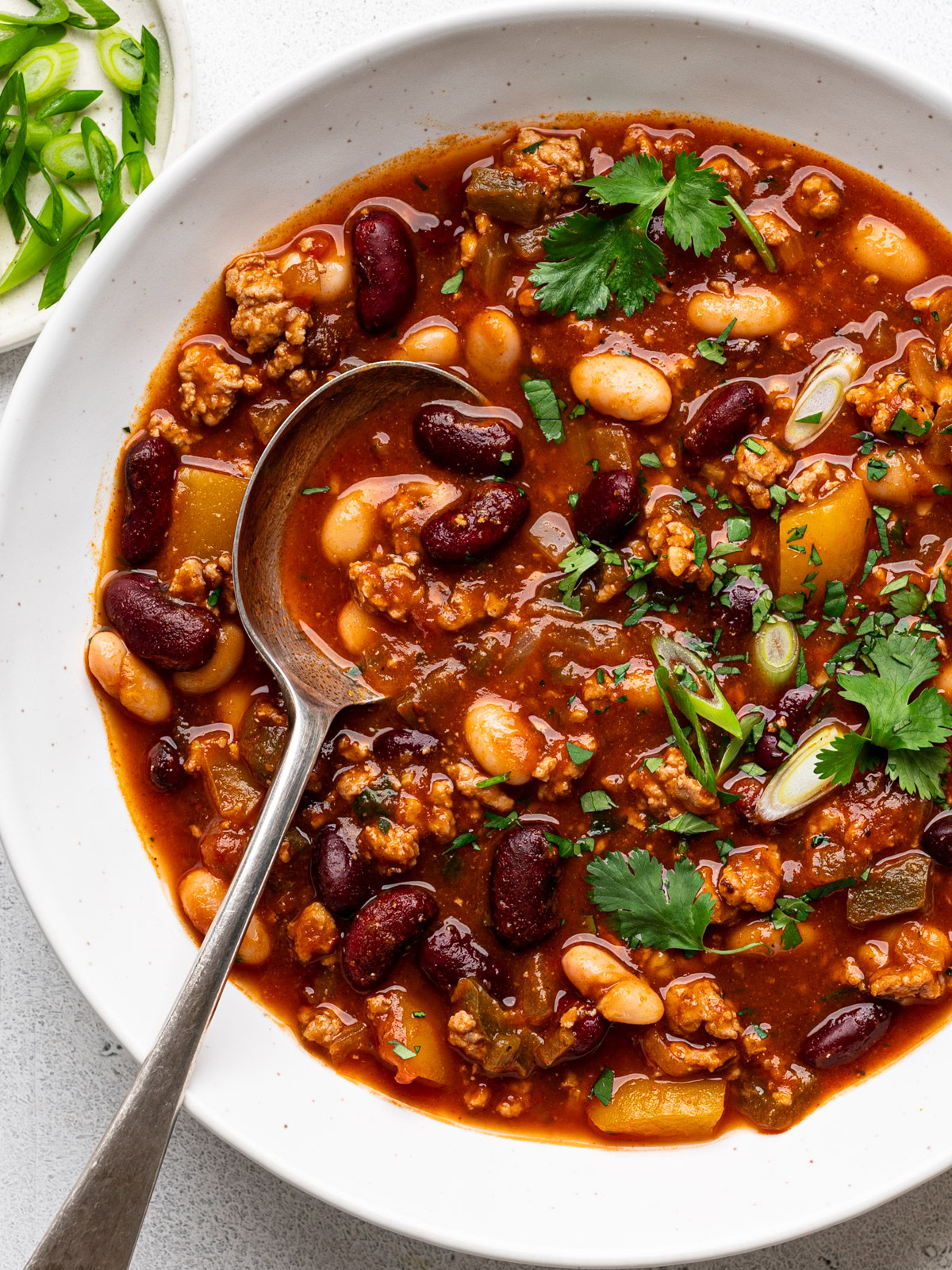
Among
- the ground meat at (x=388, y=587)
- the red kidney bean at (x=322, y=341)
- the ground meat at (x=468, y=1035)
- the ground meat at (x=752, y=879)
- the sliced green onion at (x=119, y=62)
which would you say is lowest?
the ground meat at (x=468, y=1035)

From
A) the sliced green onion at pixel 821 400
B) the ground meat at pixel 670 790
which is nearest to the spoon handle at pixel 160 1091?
the ground meat at pixel 670 790

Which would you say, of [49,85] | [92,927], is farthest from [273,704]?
[49,85]

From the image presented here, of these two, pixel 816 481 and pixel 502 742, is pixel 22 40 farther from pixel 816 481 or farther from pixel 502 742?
pixel 816 481

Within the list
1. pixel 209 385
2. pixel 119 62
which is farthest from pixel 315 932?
pixel 119 62

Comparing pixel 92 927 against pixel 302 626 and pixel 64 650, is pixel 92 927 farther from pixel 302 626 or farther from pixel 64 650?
pixel 302 626

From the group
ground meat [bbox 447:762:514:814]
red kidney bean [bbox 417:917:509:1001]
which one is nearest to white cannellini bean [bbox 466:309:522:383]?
ground meat [bbox 447:762:514:814]

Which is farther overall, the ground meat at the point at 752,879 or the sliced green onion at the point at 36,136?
the sliced green onion at the point at 36,136

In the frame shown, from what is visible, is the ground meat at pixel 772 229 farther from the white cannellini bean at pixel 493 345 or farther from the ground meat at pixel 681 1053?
the ground meat at pixel 681 1053

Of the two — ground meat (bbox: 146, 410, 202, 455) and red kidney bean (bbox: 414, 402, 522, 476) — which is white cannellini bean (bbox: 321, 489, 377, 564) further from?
ground meat (bbox: 146, 410, 202, 455)
